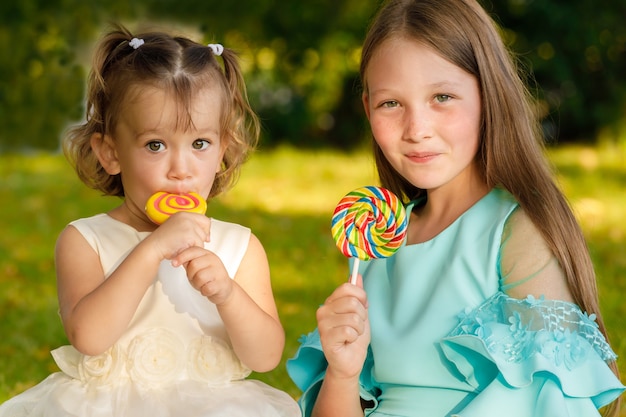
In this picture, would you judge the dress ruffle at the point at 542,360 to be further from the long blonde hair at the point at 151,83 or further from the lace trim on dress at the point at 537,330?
the long blonde hair at the point at 151,83

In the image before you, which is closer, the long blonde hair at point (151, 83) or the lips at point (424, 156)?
the long blonde hair at point (151, 83)

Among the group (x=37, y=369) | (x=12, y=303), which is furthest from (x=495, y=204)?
(x=12, y=303)

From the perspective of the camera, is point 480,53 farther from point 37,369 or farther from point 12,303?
point 12,303

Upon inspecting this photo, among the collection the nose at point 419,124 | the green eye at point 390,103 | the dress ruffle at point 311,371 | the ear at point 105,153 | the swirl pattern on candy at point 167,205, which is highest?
the green eye at point 390,103

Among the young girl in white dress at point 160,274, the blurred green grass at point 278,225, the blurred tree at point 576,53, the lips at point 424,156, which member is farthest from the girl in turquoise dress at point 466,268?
the blurred tree at point 576,53

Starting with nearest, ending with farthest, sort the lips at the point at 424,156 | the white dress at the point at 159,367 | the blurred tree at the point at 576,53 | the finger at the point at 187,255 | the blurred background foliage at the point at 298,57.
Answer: the finger at the point at 187,255, the white dress at the point at 159,367, the lips at the point at 424,156, the blurred background foliage at the point at 298,57, the blurred tree at the point at 576,53

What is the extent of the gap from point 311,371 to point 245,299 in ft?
2.58

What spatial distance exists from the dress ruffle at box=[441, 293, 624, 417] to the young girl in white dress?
60cm

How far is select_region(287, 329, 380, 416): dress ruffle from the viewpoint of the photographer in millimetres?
3404

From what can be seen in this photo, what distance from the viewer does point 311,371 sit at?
3.49 m

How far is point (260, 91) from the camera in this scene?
1297cm

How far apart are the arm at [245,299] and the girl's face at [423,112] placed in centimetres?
56

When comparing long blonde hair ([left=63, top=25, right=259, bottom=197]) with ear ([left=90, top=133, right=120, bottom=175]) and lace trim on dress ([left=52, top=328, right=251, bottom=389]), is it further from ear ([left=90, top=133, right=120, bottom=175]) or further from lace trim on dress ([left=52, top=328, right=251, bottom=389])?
lace trim on dress ([left=52, top=328, right=251, bottom=389])

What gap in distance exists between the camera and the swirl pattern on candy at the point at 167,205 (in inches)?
108
